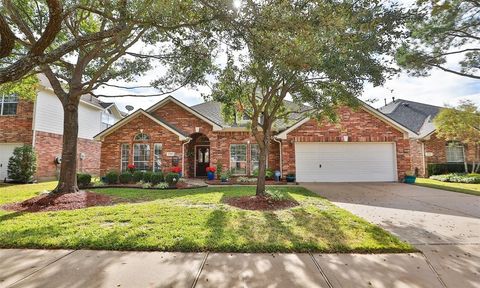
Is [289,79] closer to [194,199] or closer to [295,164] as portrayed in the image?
[194,199]

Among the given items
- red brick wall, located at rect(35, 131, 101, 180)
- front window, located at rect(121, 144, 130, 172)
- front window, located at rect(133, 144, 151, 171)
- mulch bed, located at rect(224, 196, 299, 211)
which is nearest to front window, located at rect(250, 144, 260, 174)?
front window, located at rect(133, 144, 151, 171)

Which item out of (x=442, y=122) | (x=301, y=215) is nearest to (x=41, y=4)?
(x=301, y=215)

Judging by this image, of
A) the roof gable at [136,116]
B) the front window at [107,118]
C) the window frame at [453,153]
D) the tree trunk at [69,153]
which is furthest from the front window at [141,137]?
the window frame at [453,153]

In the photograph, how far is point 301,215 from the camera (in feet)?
22.6

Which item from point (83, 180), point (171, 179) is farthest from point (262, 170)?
point (83, 180)

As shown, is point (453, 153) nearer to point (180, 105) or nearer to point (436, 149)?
point (436, 149)

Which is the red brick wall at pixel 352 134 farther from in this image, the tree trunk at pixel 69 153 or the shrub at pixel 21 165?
the shrub at pixel 21 165

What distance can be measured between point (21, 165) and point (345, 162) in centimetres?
1962

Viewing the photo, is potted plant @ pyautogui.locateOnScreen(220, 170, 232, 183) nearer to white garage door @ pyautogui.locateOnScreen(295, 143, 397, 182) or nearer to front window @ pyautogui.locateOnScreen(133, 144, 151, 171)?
white garage door @ pyautogui.locateOnScreen(295, 143, 397, 182)

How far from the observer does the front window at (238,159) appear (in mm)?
16922

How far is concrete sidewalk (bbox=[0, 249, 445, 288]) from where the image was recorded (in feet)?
10.9

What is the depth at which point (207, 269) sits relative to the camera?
12.2ft

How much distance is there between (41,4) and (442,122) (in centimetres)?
2280

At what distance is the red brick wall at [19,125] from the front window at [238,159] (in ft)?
42.2
